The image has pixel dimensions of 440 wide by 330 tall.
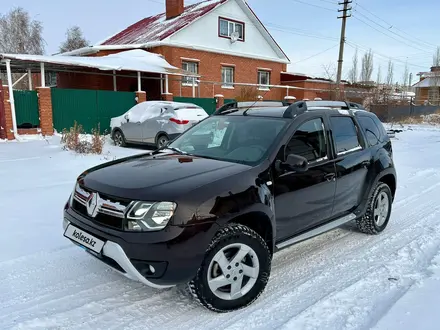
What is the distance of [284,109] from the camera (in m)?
4.04

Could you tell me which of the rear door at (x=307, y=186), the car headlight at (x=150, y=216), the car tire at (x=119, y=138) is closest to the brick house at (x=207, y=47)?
the car tire at (x=119, y=138)

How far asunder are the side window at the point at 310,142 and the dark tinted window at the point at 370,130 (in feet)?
3.40

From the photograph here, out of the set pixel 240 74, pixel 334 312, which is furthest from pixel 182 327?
pixel 240 74

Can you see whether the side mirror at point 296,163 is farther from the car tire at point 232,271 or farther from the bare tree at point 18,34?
the bare tree at point 18,34

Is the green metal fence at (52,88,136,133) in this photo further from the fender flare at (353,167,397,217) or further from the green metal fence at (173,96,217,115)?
the fender flare at (353,167,397,217)

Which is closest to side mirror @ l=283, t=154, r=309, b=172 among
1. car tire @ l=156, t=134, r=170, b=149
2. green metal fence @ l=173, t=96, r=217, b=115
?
car tire @ l=156, t=134, r=170, b=149

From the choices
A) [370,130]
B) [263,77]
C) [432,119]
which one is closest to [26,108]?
[370,130]

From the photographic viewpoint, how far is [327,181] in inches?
152

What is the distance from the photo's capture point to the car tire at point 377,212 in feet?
15.2

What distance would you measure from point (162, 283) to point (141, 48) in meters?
20.9

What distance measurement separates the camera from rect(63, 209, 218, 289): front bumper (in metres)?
2.60

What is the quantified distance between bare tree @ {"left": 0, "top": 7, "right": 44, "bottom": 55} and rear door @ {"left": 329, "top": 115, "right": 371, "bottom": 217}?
38.7 meters

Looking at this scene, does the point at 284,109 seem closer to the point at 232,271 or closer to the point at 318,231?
the point at 318,231

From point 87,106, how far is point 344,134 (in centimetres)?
1287
